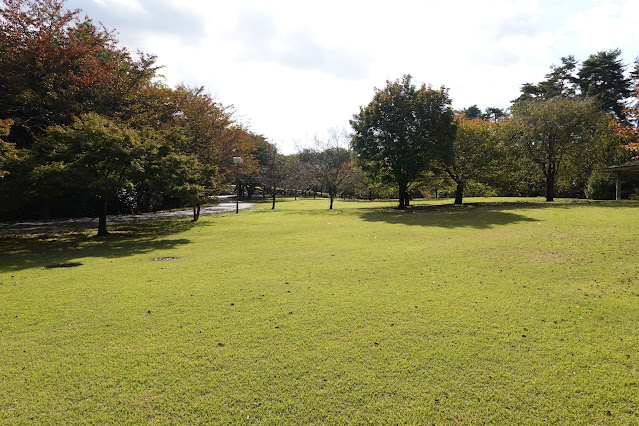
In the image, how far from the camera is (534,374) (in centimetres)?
340

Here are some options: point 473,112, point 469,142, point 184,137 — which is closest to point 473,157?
point 469,142

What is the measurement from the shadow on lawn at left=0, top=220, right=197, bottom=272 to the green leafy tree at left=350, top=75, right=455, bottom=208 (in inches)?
586

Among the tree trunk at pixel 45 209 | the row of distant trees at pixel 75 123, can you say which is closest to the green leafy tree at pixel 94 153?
the row of distant trees at pixel 75 123

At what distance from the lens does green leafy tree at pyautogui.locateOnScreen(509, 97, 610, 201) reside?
938 inches

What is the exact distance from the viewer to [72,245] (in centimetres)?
1154

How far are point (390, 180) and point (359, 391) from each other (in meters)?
21.2

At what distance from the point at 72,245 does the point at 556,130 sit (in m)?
31.0

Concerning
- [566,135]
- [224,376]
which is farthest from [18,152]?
[566,135]

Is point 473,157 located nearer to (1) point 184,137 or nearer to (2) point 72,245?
(1) point 184,137

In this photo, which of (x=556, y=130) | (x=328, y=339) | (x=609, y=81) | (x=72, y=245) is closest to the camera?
(x=328, y=339)

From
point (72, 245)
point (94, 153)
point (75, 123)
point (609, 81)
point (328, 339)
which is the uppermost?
point (609, 81)

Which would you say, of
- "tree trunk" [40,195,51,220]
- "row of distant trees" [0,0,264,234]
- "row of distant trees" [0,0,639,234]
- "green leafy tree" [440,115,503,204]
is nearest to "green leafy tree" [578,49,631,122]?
"row of distant trees" [0,0,639,234]

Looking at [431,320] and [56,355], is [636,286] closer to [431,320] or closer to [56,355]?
[431,320]

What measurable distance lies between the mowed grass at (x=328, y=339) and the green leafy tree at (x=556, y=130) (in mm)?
18967
